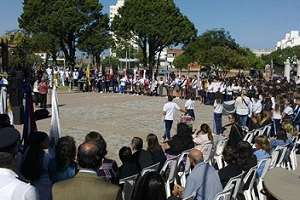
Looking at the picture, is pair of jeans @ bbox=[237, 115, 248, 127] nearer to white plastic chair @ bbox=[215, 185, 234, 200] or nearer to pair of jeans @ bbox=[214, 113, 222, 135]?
pair of jeans @ bbox=[214, 113, 222, 135]

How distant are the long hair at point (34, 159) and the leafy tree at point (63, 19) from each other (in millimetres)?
58478

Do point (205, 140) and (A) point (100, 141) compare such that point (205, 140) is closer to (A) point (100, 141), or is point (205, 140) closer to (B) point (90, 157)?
(A) point (100, 141)

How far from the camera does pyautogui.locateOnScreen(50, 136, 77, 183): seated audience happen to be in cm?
657

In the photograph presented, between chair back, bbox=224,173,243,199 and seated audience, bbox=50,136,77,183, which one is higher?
seated audience, bbox=50,136,77,183

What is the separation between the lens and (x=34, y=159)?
611 cm

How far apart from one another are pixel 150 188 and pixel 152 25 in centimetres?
6251

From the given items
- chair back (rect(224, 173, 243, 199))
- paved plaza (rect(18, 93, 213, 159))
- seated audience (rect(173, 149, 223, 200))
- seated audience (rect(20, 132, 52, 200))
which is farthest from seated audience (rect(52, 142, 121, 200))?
paved plaza (rect(18, 93, 213, 159))

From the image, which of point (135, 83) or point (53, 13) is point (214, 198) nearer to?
point (135, 83)

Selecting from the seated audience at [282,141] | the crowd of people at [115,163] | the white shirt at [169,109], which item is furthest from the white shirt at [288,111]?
the seated audience at [282,141]

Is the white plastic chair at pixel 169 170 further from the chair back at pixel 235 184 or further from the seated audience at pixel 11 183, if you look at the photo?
the seated audience at pixel 11 183

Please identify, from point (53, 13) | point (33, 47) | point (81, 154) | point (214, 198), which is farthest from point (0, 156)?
point (53, 13)

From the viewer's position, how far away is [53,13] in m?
65.8

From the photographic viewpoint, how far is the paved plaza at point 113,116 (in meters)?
17.3

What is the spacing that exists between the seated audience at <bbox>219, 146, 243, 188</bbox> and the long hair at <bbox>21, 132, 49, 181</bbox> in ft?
8.55
